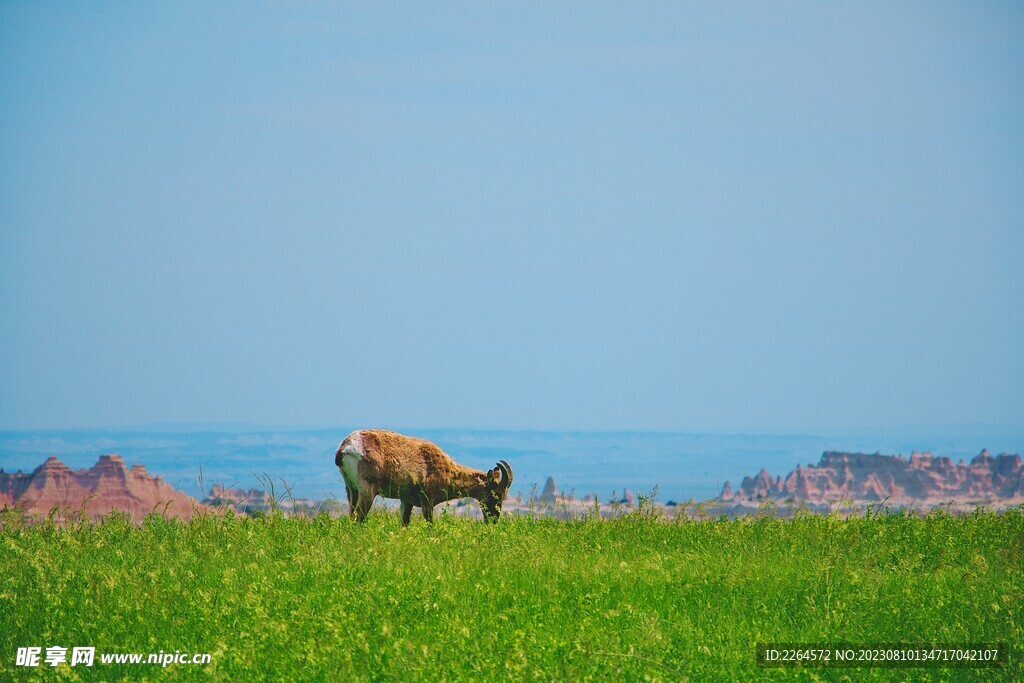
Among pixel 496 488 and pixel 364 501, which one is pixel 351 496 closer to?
pixel 364 501

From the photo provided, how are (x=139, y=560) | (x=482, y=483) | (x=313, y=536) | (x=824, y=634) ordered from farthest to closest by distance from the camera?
(x=482, y=483) < (x=313, y=536) < (x=139, y=560) < (x=824, y=634)

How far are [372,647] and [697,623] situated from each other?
3256 millimetres

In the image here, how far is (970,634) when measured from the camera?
8.93 m

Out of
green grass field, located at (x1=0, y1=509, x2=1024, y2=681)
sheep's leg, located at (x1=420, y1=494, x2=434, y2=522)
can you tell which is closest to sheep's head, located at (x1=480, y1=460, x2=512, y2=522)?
sheep's leg, located at (x1=420, y1=494, x2=434, y2=522)

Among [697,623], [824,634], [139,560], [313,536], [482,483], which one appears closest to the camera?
[824,634]

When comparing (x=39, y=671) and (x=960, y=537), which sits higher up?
(x=960, y=537)

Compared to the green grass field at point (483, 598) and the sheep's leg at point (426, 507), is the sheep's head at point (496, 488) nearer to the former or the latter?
the sheep's leg at point (426, 507)

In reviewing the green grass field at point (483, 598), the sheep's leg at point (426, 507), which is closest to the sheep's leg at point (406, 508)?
the sheep's leg at point (426, 507)

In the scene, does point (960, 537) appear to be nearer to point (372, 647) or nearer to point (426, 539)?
point (426, 539)

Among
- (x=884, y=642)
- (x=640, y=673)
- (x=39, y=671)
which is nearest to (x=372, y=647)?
(x=640, y=673)

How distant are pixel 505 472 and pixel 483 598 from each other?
6576 mm

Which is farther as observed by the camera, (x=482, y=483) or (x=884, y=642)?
(x=482, y=483)

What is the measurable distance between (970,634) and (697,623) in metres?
2.60

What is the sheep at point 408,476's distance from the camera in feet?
47.6
